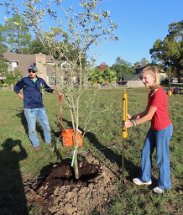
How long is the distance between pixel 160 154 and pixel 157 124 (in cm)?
47

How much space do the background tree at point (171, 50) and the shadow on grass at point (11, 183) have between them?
56.8m

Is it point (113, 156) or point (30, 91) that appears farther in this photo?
point (30, 91)

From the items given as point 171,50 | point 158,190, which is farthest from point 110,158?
point 171,50

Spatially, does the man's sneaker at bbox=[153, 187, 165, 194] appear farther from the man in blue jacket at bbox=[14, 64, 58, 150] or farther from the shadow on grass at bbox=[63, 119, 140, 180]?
the man in blue jacket at bbox=[14, 64, 58, 150]

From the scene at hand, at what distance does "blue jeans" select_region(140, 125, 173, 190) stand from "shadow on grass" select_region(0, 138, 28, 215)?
6.56 ft

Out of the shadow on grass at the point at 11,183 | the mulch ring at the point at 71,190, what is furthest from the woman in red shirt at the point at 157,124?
the shadow on grass at the point at 11,183

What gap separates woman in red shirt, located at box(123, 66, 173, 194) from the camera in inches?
157

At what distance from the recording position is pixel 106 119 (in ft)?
35.6

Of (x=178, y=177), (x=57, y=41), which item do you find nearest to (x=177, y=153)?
(x=178, y=177)

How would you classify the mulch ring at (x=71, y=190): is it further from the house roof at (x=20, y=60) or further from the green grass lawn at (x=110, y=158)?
the house roof at (x=20, y=60)

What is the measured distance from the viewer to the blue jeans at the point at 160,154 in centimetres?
413

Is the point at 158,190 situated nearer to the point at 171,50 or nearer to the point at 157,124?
the point at 157,124

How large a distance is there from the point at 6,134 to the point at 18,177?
362 cm

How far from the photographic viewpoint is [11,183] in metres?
4.95
